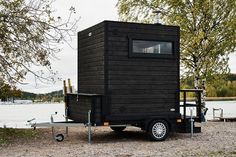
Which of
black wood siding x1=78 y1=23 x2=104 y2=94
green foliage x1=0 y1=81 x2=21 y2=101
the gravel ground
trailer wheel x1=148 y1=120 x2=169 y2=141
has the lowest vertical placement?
the gravel ground

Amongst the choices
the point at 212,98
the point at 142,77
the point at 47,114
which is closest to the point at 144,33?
the point at 142,77

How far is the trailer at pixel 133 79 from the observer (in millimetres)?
12969

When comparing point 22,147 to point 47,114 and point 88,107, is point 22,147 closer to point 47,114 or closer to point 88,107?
point 88,107

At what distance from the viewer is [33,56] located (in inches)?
558

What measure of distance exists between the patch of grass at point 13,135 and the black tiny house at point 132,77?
1.98 metres

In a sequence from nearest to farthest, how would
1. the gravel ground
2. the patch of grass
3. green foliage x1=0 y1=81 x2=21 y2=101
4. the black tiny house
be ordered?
1. the gravel ground
2. the black tiny house
3. the patch of grass
4. green foliage x1=0 y1=81 x2=21 y2=101

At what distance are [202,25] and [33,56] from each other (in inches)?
398

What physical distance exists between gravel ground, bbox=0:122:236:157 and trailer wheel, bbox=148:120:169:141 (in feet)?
0.79

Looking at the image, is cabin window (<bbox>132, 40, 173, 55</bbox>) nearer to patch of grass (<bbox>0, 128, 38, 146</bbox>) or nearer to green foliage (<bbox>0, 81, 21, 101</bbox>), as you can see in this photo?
green foliage (<bbox>0, 81, 21, 101</bbox>)

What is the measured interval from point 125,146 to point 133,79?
225 centimetres

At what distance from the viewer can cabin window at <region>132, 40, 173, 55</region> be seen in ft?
44.2

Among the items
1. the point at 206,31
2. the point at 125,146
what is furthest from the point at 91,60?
the point at 206,31

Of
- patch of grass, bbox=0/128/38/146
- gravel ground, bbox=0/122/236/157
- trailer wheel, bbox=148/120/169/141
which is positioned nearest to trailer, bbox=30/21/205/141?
trailer wheel, bbox=148/120/169/141

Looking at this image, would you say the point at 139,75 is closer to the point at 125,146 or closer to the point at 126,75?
the point at 126,75
